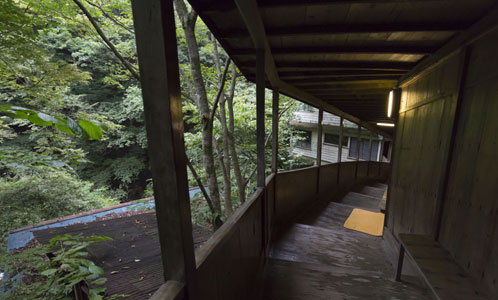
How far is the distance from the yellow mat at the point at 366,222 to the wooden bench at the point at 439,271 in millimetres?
2197

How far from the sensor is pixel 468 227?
1.75 m

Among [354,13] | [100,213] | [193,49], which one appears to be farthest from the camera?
[100,213]

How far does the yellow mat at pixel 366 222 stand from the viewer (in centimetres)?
433

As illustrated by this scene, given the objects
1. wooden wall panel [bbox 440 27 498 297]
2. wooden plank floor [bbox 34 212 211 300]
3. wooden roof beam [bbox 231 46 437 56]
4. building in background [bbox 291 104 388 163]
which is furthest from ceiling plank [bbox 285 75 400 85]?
building in background [bbox 291 104 388 163]

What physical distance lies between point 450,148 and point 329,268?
81.1 inches

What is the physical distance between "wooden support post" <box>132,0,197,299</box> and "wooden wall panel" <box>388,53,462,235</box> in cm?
267

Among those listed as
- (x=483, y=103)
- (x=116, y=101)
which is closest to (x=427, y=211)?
(x=483, y=103)

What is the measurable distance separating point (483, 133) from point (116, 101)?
16024 mm

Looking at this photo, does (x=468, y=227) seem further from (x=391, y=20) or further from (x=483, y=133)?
(x=391, y=20)

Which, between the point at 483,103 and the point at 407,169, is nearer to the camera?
the point at 483,103

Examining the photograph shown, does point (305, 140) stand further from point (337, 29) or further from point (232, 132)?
point (337, 29)

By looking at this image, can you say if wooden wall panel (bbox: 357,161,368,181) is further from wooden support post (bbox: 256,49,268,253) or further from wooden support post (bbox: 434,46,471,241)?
wooden support post (bbox: 256,49,268,253)

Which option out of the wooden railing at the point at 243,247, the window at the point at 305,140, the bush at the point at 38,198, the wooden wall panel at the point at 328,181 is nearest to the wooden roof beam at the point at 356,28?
the wooden railing at the point at 243,247

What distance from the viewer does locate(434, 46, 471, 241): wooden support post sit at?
1.92 meters
